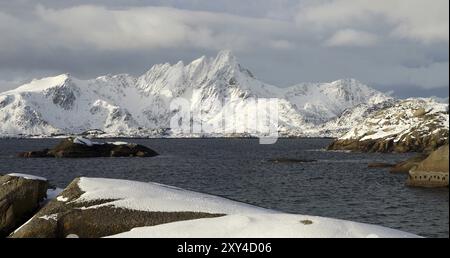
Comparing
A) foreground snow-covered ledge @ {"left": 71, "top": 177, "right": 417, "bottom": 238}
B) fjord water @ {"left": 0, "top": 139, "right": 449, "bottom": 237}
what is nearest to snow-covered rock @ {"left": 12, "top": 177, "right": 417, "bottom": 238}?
foreground snow-covered ledge @ {"left": 71, "top": 177, "right": 417, "bottom": 238}

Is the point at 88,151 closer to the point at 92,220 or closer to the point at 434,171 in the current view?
the point at 434,171

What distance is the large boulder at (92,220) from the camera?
2116cm

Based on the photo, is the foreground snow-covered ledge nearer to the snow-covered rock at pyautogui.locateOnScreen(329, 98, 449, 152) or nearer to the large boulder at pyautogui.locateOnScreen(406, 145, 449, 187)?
the large boulder at pyautogui.locateOnScreen(406, 145, 449, 187)

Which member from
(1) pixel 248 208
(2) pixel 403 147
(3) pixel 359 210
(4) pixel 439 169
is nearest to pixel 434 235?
(3) pixel 359 210

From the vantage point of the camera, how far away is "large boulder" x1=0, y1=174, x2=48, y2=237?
80.5 feet

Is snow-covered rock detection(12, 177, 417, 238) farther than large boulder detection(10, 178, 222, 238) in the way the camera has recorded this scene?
No

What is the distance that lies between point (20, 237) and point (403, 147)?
12929 centimetres

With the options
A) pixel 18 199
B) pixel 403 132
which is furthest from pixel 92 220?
pixel 403 132

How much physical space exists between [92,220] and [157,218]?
2.53 meters

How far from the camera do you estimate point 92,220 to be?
21516 millimetres

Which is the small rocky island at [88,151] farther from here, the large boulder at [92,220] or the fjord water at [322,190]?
the large boulder at [92,220]

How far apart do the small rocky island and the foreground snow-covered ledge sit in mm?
116047
